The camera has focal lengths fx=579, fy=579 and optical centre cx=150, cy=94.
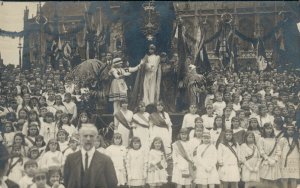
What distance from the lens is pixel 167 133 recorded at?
941 centimetres

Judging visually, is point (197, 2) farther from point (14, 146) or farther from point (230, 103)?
point (14, 146)

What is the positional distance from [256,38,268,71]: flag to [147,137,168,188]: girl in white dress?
221 centimetres

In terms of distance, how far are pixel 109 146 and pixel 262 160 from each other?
2.49 metres

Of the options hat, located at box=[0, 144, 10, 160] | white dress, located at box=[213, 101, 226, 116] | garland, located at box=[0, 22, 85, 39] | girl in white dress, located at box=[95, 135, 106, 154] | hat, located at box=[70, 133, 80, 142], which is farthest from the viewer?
garland, located at box=[0, 22, 85, 39]

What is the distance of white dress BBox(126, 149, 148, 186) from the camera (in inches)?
363

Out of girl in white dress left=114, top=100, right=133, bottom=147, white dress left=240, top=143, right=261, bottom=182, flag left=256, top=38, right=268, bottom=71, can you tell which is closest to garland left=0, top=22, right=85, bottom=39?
girl in white dress left=114, top=100, right=133, bottom=147

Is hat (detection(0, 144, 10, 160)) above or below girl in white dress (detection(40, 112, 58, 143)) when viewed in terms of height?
below

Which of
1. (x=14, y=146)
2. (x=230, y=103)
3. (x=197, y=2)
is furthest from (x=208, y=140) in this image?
(x=14, y=146)

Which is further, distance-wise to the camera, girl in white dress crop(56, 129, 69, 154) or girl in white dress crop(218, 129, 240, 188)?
girl in white dress crop(56, 129, 69, 154)

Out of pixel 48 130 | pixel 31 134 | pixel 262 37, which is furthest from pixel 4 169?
pixel 262 37

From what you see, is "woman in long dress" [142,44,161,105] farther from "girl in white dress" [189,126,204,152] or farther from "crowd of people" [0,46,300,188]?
"girl in white dress" [189,126,204,152]

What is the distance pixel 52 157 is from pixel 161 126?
183 centimetres

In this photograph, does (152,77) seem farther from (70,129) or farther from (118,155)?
(70,129)

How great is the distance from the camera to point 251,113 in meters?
9.62
